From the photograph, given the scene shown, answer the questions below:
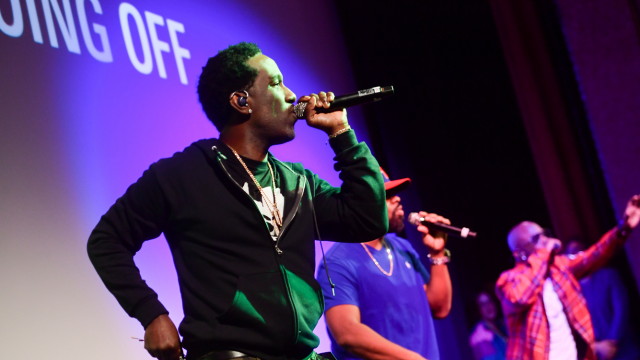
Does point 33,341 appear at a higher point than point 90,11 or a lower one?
lower

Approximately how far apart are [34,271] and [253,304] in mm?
1064

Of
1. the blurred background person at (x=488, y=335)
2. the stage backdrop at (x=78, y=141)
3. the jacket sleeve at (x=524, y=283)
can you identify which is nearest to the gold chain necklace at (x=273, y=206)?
the stage backdrop at (x=78, y=141)

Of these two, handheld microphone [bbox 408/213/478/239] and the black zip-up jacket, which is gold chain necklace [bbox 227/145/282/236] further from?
handheld microphone [bbox 408/213/478/239]

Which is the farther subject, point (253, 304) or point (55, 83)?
point (55, 83)

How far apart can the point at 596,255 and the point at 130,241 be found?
361cm

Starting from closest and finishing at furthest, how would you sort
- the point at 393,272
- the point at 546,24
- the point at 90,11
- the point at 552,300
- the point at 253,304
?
1. the point at 253,304
2. the point at 90,11
3. the point at 393,272
4. the point at 552,300
5. the point at 546,24

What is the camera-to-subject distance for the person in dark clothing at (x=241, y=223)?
1399 millimetres

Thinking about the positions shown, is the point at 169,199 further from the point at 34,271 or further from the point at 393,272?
the point at 393,272

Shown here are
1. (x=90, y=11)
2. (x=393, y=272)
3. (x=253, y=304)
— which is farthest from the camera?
(x=393, y=272)

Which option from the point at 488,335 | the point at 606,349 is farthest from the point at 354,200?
the point at 488,335

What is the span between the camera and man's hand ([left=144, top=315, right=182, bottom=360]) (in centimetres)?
133

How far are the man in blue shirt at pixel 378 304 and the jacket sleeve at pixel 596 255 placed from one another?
1.94 m

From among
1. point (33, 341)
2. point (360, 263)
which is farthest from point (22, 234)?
point (360, 263)

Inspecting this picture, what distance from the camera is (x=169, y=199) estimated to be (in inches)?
59.1
